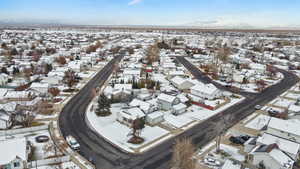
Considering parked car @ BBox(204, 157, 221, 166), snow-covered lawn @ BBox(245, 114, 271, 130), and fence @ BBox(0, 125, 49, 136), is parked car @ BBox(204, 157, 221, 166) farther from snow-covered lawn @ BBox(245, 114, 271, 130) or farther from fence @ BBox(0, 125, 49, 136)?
fence @ BBox(0, 125, 49, 136)

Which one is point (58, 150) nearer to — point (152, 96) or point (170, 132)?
point (170, 132)

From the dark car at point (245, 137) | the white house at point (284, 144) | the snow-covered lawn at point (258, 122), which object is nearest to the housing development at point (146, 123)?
the snow-covered lawn at point (258, 122)

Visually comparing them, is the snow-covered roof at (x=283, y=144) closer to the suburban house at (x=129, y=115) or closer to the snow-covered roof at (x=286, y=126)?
the snow-covered roof at (x=286, y=126)

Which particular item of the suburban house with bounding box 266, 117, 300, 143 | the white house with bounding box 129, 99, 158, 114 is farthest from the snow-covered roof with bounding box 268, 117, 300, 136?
the white house with bounding box 129, 99, 158, 114

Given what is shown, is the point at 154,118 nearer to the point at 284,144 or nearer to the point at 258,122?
the point at 258,122

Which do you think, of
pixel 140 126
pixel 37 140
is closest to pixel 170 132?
pixel 140 126
